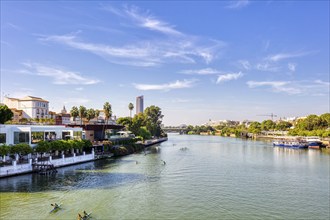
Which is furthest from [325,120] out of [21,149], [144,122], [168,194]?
[21,149]

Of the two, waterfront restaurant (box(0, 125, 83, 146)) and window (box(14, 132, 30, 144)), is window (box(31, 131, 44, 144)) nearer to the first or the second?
waterfront restaurant (box(0, 125, 83, 146))

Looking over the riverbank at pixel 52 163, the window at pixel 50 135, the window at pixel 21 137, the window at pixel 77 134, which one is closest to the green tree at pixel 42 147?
the riverbank at pixel 52 163

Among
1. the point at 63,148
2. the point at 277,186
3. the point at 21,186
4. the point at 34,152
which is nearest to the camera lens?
the point at 21,186

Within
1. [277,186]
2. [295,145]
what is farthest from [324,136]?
[277,186]

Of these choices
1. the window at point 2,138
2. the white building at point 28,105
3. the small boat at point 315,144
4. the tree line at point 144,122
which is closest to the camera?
the window at point 2,138

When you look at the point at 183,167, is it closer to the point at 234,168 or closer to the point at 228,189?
the point at 234,168

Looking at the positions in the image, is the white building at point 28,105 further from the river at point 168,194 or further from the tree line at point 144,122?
the river at point 168,194

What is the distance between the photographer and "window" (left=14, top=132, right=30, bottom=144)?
56.2 m

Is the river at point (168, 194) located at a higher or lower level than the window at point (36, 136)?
lower

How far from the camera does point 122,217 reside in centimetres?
3008

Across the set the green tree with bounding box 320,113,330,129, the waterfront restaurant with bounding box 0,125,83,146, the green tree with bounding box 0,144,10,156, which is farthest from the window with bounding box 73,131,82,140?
the green tree with bounding box 320,113,330,129

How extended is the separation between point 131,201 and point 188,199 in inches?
298

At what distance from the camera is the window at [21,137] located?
56.2 meters

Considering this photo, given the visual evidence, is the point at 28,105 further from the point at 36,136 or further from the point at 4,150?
the point at 4,150
